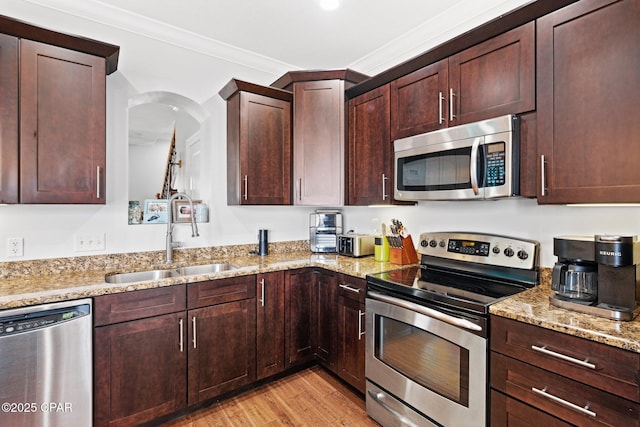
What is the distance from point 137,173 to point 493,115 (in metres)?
2.53

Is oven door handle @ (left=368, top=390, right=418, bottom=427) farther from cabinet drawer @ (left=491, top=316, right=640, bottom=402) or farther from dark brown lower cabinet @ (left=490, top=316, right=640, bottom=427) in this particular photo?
cabinet drawer @ (left=491, top=316, right=640, bottom=402)

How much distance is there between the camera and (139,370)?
1882 millimetres

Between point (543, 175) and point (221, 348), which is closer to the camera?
point (543, 175)

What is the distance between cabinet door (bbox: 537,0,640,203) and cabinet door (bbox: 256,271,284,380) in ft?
5.59

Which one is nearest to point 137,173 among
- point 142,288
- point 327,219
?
point 142,288

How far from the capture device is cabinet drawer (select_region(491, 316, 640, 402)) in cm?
110

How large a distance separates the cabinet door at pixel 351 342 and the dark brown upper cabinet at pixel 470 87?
1.22 metres

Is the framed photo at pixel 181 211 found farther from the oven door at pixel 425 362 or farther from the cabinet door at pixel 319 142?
the oven door at pixel 425 362

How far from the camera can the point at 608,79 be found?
1.41 m

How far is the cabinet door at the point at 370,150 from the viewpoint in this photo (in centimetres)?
243

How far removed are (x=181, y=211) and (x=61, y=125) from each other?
3.22 ft

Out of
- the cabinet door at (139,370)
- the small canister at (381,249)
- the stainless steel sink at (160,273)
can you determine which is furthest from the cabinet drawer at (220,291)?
the small canister at (381,249)

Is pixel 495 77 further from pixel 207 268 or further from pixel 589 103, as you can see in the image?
pixel 207 268

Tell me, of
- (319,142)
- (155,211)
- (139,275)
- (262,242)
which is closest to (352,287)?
(262,242)
